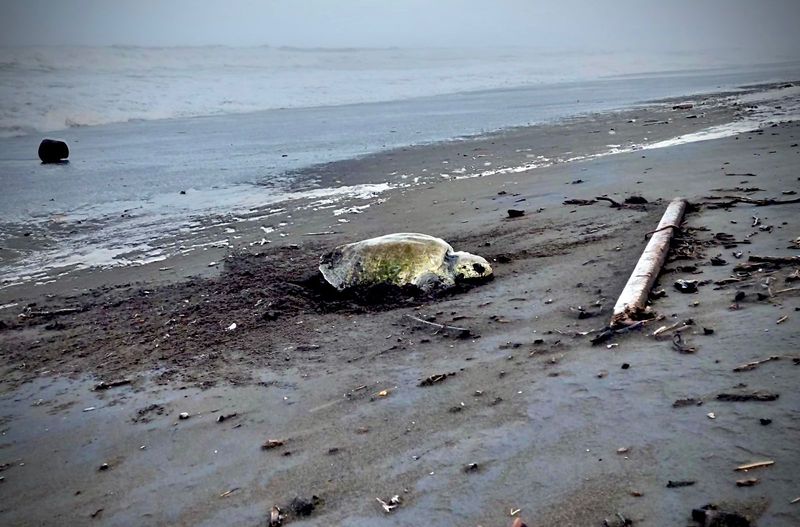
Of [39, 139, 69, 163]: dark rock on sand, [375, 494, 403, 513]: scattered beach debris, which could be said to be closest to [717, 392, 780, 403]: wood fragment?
[375, 494, 403, 513]: scattered beach debris

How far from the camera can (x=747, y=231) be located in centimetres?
486

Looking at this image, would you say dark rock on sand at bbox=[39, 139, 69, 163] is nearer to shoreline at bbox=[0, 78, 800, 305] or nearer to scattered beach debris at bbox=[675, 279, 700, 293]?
shoreline at bbox=[0, 78, 800, 305]

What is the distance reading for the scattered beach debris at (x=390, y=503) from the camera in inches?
88.1

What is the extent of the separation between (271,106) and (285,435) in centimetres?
2775

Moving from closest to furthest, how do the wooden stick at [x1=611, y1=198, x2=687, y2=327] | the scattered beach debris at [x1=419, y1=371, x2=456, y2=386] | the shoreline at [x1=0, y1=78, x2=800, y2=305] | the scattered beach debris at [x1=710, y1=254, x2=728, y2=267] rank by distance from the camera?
the scattered beach debris at [x1=419, y1=371, x2=456, y2=386]
the wooden stick at [x1=611, y1=198, x2=687, y2=327]
the scattered beach debris at [x1=710, y1=254, x2=728, y2=267]
the shoreline at [x1=0, y1=78, x2=800, y2=305]

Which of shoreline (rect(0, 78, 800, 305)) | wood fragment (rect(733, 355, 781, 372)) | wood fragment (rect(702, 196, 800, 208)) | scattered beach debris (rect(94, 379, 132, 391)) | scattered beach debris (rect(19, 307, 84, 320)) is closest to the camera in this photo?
wood fragment (rect(733, 355, 781, 372))

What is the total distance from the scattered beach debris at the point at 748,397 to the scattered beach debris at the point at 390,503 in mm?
1394

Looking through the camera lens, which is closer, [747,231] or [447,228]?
[747,231]

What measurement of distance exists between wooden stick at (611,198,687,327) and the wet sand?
129 mm

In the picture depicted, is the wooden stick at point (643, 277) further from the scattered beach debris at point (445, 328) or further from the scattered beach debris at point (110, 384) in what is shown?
the scattered beach debris at point (110, 384)

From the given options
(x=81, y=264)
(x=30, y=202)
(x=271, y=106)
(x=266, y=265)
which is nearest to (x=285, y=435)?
(x=266, y=265)

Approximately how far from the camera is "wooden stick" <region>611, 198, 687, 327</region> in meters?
3.46

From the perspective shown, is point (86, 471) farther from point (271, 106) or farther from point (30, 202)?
point (271, 106)

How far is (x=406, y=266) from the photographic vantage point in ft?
15.4
